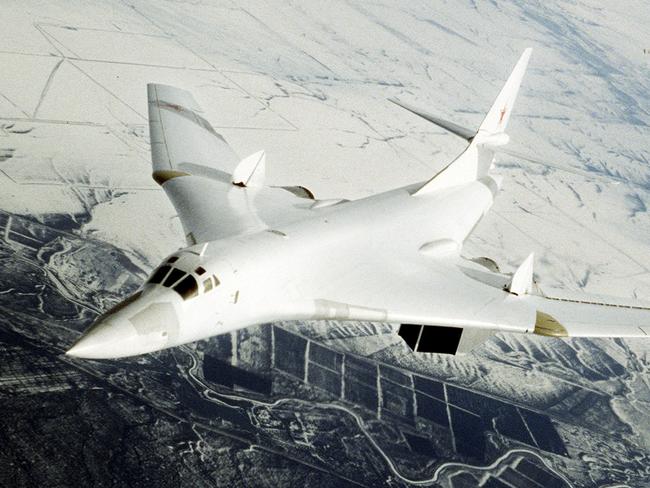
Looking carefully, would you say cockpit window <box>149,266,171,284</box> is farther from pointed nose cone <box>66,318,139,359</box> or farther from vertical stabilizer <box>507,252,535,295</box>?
vertical stabilizer <box>507,252,535,295</box>

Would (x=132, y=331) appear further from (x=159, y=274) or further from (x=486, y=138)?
(x=486, y=138)

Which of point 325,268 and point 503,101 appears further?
point 503,101

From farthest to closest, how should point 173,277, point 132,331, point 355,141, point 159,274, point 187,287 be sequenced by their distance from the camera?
1. point 355,141
2. point 159,274
3. point 173,277
4. point 187,287
5. point 132,331

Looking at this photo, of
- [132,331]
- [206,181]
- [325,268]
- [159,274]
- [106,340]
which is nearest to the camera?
[106,340]

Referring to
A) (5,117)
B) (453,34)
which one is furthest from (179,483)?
(453,34)

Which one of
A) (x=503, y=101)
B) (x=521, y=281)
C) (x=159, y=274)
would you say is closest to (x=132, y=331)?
(x=159, y=274)

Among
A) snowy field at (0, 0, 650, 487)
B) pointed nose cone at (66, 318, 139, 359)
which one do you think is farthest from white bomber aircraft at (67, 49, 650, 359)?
snowy field at (0, 0, 650, 487)
